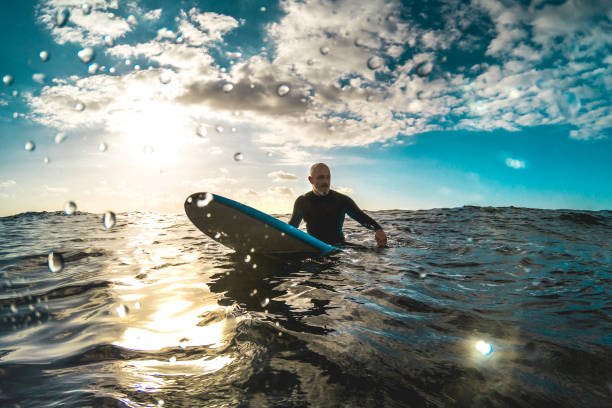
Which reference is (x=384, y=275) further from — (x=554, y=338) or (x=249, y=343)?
(x=249, y=343)

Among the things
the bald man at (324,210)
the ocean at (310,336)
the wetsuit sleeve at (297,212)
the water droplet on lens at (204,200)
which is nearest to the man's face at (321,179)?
the bald man at (324,210)

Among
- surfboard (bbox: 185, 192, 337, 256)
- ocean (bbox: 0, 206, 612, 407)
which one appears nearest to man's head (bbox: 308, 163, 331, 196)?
surfboard (bbox: 185, 192, 337, 256)

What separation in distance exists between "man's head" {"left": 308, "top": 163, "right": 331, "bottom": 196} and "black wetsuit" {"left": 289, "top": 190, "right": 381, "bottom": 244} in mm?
188

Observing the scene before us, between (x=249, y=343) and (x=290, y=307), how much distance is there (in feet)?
2.70

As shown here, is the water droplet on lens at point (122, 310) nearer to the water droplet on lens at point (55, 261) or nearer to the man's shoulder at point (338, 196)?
the water droplet on lens at point (55, 261)

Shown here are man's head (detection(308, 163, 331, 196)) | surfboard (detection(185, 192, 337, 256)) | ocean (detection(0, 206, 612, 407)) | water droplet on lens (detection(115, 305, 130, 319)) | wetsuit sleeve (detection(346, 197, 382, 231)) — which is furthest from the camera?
wetsuit sleeve (detection(346, 197, 382, 231))

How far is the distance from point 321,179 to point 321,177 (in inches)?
1.5

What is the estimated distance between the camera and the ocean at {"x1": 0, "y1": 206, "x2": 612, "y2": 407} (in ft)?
4.91

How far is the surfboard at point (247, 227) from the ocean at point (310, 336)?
789 millimetres

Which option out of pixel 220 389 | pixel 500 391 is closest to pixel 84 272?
pixel 220 389

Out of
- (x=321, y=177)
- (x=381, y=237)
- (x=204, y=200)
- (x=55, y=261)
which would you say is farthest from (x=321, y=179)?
(x=55, y=261)

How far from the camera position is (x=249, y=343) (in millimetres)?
1994

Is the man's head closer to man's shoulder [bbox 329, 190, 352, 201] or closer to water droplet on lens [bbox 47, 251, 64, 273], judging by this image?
man's shoulder [bbox 329, 190, 352, 201]

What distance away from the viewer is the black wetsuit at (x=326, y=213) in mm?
6293
